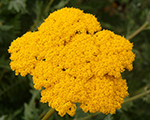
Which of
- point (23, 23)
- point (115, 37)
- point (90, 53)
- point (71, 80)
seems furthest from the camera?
point (23, 23)

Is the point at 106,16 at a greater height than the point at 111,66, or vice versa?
the point at 106,16

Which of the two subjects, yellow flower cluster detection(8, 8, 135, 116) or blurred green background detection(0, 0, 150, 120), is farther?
blurred green background detection(0, 0, 150, 120)

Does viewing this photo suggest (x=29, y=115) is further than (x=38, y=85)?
Yes

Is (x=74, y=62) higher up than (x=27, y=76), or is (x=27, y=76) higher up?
(x=27, y=76)

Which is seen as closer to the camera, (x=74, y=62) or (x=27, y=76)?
(x=74, y=62)

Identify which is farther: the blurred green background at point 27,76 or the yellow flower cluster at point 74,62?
the blurred green background at point 27,76

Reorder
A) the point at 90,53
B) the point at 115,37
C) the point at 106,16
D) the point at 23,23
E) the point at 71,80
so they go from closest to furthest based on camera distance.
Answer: the point at 71,80, the point at 90,53, the point at 115,37, the point at 23,23, the point at 106,16

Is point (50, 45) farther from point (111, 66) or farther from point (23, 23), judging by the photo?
point (23, 23)

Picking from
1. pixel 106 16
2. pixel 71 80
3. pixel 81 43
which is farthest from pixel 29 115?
pixel 106 16
